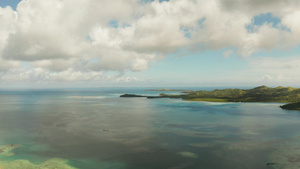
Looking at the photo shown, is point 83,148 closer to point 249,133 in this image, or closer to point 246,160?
point 246,160

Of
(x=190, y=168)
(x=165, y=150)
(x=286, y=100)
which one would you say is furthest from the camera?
(x=286, y=100)

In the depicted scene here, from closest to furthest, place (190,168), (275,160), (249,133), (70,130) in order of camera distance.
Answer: (190,168)
(275,160)
(249,133)
(70,130)

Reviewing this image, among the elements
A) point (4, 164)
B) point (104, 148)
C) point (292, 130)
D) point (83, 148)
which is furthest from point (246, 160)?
point (4, 164)

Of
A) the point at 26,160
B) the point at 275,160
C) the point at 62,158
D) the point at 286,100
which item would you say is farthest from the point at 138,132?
the point at 286,100

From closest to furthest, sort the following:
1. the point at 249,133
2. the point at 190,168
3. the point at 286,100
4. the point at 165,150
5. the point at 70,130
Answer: the point at 190,168
the point at 165,150
the point at 249,133
the point at 70,130
the point at 286,100

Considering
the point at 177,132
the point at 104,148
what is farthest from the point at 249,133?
the point at 104,148

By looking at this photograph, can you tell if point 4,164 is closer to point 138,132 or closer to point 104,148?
point 104,148

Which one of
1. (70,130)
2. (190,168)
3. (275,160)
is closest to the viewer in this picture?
(190,168)

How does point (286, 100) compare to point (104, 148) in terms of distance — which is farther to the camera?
point (286, 100)

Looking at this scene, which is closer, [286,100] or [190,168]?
[190,168]
